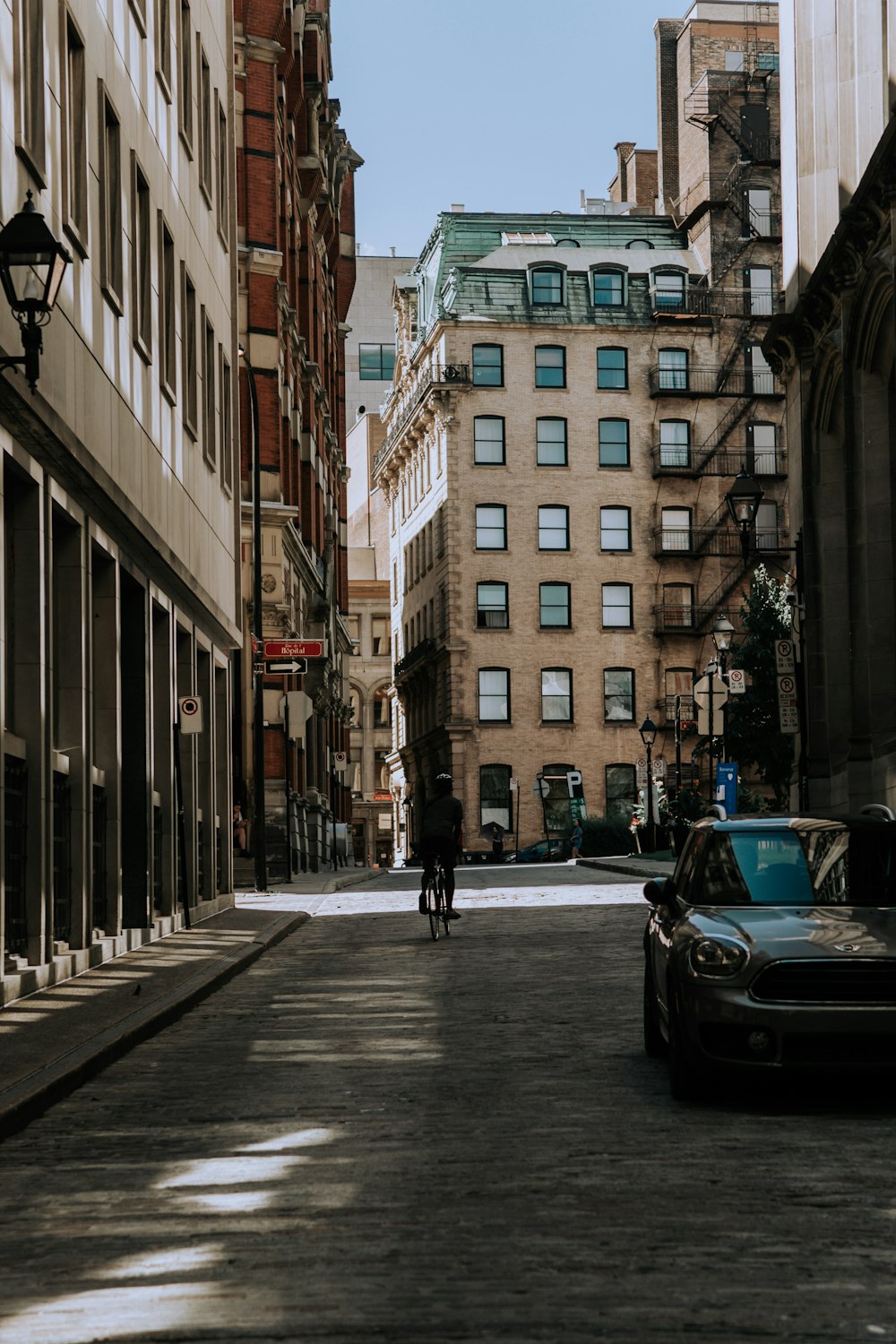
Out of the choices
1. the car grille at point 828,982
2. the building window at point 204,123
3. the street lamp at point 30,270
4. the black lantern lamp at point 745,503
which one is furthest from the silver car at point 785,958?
the building window at point 204,123

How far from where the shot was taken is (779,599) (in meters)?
69.9

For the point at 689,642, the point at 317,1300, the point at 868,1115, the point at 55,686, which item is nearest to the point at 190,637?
the point at 55,686

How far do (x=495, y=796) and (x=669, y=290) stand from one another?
2363 cm

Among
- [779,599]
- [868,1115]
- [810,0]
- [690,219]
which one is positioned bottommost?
[868,1115]

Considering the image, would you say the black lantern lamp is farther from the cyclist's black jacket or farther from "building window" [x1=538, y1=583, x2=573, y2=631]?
"building window" [x1=538, y1=583, x2=573, y2=631]

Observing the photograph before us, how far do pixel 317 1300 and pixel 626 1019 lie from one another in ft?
27.2

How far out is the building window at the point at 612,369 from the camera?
9156 cm

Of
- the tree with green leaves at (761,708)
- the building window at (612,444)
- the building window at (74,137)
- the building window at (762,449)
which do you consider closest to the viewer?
the building window at (74,137)

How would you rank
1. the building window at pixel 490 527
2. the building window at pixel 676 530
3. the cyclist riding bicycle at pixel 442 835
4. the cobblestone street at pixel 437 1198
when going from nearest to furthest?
the cobblestone street at pixel 437 1198 → the cyclist riding bicycle at pixel 442 835 → the building window at pixel 676 530 → the building window at pixel 490 527

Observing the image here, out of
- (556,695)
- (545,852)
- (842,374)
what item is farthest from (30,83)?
(556,695)

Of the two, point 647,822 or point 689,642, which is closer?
point 647,822

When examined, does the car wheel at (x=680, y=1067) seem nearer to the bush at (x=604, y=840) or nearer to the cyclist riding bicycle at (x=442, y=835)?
the cyclist riding bicycle at (x=442, y=835)

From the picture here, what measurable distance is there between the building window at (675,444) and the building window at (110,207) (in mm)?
70308

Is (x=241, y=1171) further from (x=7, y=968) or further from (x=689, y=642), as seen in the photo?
(x=689, y=642)
